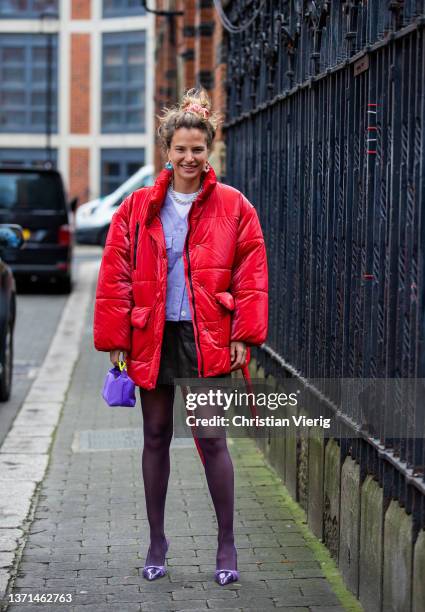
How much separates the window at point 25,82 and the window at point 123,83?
203cm

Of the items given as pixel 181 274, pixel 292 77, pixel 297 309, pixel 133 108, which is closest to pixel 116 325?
pixel 181 274

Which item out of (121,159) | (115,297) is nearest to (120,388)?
(115,297)

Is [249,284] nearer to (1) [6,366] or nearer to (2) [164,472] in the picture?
(2) [164,472]

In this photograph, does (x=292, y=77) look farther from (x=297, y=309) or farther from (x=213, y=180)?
(x=213, y=180)

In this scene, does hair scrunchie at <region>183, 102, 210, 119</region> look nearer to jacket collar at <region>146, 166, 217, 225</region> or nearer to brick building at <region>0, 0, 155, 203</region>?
Answer: jacket collar at <region>146, 166, 217, 225</region>

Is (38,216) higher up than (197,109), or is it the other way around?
(197,109)

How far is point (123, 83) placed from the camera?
149 feet

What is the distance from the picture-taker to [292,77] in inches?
264

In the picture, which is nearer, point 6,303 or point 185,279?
point 185,279

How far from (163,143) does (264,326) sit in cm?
86

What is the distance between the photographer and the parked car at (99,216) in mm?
30984

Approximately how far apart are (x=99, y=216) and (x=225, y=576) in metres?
26.6

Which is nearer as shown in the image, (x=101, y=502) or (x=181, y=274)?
(x=181, y=274)

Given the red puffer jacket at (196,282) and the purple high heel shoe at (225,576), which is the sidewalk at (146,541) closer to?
the purple high heel shoe at (225,576)
